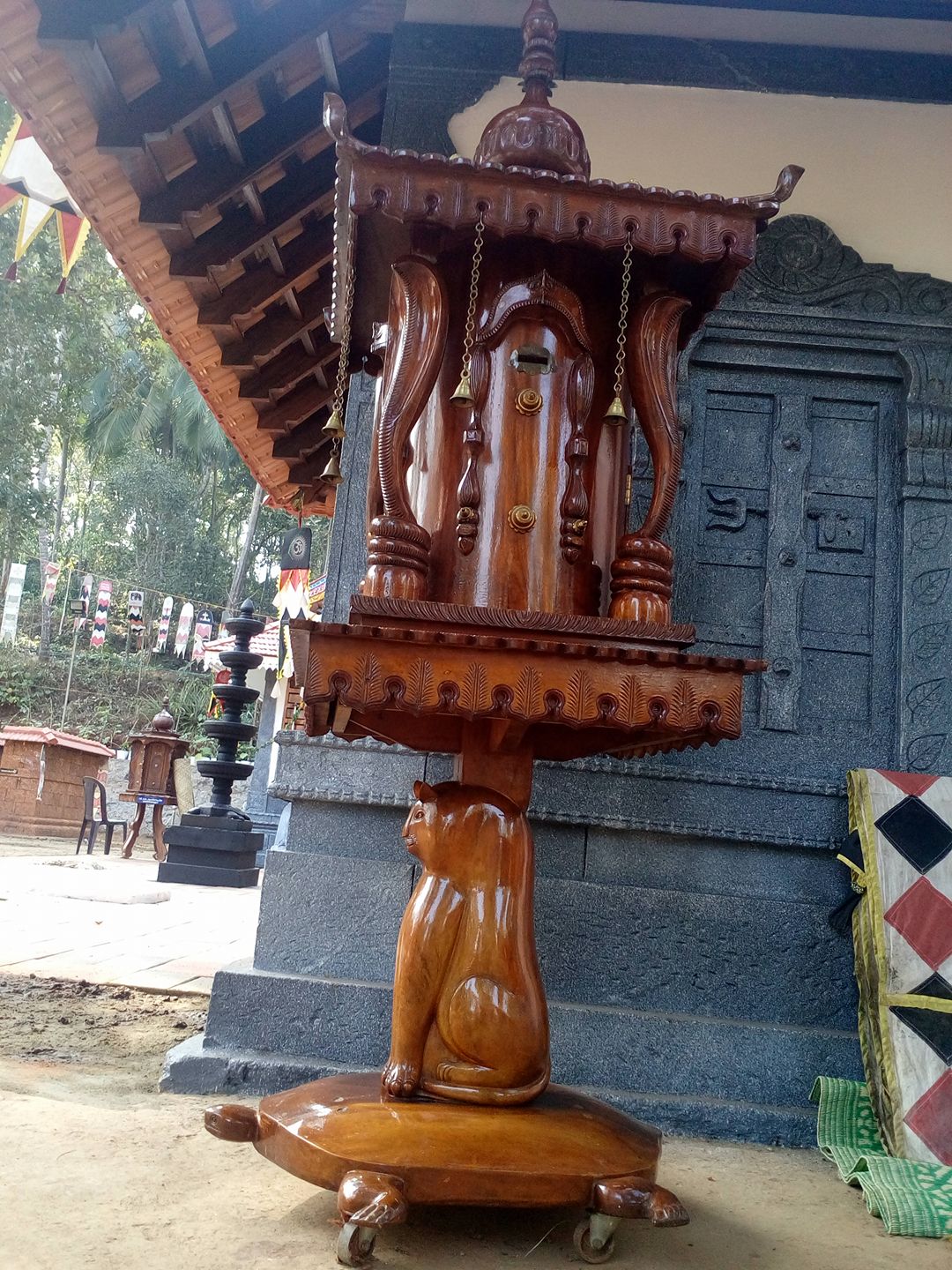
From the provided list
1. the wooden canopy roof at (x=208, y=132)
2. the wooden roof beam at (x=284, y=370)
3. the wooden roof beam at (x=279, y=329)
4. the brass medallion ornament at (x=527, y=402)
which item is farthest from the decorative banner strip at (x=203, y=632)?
the brass medallion ornament at (x=527, y=402)

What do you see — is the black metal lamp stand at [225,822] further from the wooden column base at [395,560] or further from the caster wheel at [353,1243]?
the caster wheel at [353,1243]

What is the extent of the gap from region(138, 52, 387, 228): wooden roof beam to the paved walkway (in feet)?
9.56

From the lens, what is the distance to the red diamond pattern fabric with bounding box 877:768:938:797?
8.99ft

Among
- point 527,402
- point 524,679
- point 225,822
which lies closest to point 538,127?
point 527,402

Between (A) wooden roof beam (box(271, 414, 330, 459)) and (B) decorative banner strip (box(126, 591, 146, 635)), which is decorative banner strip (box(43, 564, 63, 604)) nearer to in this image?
(B) decorative banner strip (box(126, 591, 146, 635))

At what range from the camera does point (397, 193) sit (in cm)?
175

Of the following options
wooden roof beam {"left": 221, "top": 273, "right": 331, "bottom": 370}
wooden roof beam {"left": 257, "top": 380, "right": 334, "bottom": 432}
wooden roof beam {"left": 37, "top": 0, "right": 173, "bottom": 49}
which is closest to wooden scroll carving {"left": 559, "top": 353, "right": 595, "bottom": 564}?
wooden roof beam {"left": 37, "top": 0, "right": 173, "bottom": 49}

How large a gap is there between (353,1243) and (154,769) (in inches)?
418

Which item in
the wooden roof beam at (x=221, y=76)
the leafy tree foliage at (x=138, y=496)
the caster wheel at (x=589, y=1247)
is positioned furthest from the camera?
the leafy tree foliage at (x=138, y=496)

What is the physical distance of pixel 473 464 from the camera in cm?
183

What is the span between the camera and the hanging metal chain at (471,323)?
1.76 meters

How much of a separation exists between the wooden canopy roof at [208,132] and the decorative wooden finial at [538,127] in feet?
5.07

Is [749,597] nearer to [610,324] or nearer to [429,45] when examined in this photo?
[610,324]

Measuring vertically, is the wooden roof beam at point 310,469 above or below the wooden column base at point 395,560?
above
